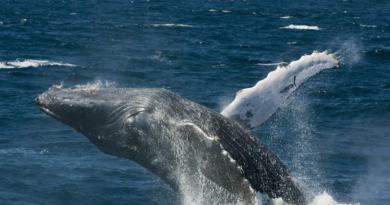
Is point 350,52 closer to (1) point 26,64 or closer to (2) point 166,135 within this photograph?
(1) point 26,64

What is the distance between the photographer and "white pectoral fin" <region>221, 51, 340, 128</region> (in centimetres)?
1002

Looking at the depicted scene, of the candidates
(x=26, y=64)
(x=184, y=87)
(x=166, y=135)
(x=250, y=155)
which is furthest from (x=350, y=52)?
(x=166, y=135)

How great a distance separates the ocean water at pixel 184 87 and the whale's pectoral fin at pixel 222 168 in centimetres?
280

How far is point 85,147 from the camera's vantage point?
14891 millimetres

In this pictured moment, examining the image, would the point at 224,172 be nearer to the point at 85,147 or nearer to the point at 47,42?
the point at 85,147

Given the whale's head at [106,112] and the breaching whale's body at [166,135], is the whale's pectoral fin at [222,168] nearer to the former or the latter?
the breaching whale's body at [166,135]

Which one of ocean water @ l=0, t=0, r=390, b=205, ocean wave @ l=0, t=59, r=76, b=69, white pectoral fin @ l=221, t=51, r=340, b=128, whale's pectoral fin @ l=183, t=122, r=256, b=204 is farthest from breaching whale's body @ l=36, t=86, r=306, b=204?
ocean wave @ l=0, t=59, r=76, b=69

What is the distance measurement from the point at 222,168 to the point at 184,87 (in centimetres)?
1533

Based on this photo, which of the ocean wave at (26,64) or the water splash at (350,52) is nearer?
the ocean wave at (26,64)

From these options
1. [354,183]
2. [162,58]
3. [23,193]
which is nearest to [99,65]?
[162,58]

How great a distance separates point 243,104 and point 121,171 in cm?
458

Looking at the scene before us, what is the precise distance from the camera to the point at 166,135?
8195 mm

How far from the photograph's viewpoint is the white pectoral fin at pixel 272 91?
10.0m

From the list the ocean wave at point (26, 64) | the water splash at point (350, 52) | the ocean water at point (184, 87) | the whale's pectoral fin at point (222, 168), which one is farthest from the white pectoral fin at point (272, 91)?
the ocean wave at point (26, 64)
